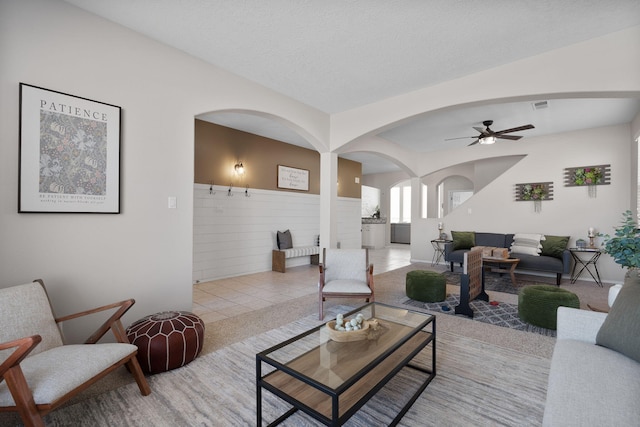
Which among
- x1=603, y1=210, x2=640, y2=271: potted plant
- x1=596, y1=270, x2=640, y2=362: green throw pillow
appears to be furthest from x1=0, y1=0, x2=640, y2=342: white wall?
x1=596, y1=270, x2=640, y2=362: green throw pillow

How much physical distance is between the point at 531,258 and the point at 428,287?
2.77 meters

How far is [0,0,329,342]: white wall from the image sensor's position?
7.24 feet

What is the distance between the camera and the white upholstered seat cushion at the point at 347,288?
3409 millimetres

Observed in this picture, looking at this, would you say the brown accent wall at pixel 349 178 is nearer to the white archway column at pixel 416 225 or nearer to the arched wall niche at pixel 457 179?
the white archway column at pixel 416 225

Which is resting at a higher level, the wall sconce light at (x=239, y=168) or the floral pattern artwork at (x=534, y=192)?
the wall sconce light at (x=239, y=168)

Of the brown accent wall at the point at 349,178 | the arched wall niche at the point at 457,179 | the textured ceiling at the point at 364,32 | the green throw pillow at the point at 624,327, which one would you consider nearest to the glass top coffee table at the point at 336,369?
the green throw pillow at the point at 624,327

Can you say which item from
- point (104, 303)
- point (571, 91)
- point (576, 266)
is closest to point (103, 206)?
point (104, 303)

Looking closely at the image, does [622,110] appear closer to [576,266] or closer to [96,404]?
[576,266]

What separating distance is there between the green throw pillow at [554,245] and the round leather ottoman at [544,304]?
2.68 meters

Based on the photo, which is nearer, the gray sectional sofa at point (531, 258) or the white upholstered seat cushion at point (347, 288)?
the white upholstered seat cushion at point (347, 288)

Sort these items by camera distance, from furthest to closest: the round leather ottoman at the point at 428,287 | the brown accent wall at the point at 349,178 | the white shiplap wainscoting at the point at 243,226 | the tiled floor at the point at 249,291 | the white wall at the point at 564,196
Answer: the brown accent wall at the point at 349,178
the white wall at the point at 564,196
the white shiplap wainscoting at the point at 243,226
the round leather ottoman at the point at 428,287
the tiled floor at the point at 249,291

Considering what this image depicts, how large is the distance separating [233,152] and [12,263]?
12.9 feet

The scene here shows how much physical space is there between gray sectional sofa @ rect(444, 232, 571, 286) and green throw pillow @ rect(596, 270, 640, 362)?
3980 millimetres

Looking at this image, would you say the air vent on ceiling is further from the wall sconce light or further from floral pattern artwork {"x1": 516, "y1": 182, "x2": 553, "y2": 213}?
the wall sconce light
